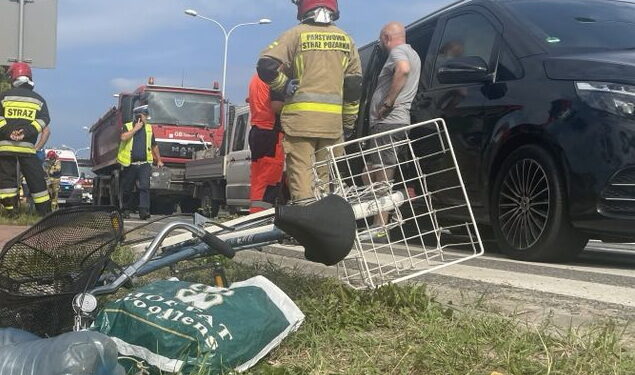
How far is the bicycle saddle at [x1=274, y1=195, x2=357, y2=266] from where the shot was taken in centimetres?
271

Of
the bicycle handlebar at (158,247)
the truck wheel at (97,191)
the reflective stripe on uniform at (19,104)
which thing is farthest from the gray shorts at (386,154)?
the truck wheel at (97,191)

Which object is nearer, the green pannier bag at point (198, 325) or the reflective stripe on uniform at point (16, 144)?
the green pannier bag at point (198, 325)

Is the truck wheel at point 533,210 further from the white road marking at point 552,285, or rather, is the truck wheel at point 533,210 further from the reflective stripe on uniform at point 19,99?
the reflective stripe on uniform at point 19,99

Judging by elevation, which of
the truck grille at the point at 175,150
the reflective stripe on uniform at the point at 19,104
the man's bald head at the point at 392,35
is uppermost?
the man's bald head at the point at 392,35

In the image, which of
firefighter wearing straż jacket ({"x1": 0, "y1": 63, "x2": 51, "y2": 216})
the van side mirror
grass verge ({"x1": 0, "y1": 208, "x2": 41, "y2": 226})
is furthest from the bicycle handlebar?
firefighter wearing straż jacket ({"x1": 0, "y1": 63, "x2": 51, "y2": 216})

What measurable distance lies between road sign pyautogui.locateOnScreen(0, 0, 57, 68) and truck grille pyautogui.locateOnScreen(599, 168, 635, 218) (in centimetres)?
872

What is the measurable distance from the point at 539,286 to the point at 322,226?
5.84 feet

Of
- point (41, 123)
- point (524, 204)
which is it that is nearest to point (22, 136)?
point (41, 123)

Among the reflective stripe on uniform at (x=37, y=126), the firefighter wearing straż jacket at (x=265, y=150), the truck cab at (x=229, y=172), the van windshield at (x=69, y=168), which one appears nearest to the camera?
the firefighter wearing straż jacket at (x=265, y=150)

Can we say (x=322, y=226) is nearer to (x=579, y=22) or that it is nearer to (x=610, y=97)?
(x=610, y=97)

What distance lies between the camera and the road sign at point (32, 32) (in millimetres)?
11359

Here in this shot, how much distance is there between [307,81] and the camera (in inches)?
197

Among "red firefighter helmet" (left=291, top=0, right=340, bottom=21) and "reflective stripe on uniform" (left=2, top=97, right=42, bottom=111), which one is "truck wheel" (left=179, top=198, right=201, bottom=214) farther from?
"red firefighter helmet" (left=291, top=0, right=340, bottom=21)

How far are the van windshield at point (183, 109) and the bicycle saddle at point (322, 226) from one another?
64.2 ft
